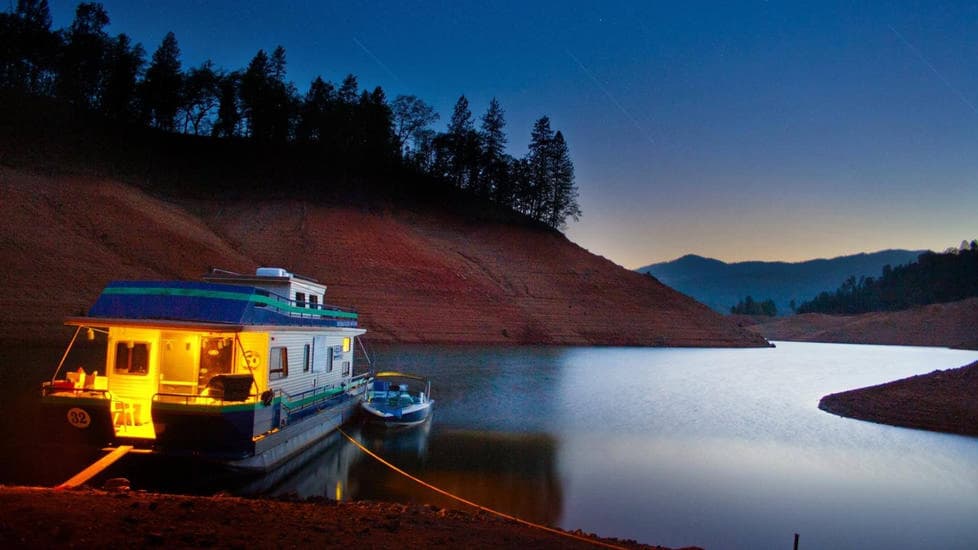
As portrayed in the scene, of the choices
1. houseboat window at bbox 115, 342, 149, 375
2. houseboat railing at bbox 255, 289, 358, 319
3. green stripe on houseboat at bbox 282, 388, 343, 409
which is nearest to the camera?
houseboat window at bbox 115, 342, 149, 375

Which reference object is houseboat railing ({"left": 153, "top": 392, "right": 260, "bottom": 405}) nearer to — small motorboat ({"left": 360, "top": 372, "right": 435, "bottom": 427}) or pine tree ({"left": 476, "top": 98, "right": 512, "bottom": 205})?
small motorboat ({"left": 360, "top": 372, "right": 435, "bottom": 427})

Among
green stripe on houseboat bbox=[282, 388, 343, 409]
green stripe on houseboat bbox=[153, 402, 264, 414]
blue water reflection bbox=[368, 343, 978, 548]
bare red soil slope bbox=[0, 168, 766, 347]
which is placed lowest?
blue water reflection bbox=[368, 343, 978, 548]

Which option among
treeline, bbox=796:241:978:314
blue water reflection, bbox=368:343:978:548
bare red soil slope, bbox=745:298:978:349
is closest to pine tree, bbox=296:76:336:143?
blue water reflection, bbox=368:343:978:548

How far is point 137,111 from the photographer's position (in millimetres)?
87562

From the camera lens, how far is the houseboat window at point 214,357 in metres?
16.0

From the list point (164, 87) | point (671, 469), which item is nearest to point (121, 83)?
point (164, 87)

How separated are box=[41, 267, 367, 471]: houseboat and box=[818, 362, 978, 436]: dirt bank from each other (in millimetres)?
24156

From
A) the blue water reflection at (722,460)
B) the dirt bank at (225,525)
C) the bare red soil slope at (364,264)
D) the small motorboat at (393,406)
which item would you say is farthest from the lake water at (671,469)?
the bare red soil slope at (364,264)

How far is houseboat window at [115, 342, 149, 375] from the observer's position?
Answer: 15891 mm

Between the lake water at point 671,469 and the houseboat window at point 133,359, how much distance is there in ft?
7.50

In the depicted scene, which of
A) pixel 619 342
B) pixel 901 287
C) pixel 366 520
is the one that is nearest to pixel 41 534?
pixel 366 520

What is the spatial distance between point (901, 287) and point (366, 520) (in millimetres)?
216408

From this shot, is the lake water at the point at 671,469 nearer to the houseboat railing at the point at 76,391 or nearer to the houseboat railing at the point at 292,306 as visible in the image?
the houseboat railing at the point at 76,391

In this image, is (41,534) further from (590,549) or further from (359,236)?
(359,236)
